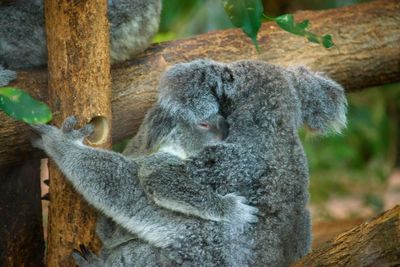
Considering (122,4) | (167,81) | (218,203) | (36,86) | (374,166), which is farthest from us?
(374,166)

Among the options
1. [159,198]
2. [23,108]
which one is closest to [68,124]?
[159,198]

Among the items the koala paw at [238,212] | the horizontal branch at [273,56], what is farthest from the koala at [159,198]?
the horizontal branch at [273,56]

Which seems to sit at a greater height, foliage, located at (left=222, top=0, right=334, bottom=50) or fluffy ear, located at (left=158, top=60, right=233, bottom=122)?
foliage, located at (left=222, top=0, right=334, bottom=50)

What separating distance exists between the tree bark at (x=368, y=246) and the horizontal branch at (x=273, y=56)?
158 centimetres

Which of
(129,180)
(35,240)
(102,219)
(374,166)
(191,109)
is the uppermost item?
(191,109)

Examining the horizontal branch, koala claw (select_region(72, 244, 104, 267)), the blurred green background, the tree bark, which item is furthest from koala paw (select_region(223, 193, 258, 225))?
the blurred green background

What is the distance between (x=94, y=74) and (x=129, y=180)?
1.71 feet

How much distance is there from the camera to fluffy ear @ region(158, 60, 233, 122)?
3092 millimetres

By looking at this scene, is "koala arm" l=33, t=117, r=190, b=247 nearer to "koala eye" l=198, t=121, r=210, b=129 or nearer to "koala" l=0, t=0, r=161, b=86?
"koala eye" l=198, t=121, r=210, b=129

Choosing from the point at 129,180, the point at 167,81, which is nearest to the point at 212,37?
the point at 167,81

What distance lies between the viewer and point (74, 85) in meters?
3.09

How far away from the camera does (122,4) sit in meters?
3.89

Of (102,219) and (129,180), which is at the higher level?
(129,180)

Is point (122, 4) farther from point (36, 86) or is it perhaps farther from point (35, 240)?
point (35, 240)
